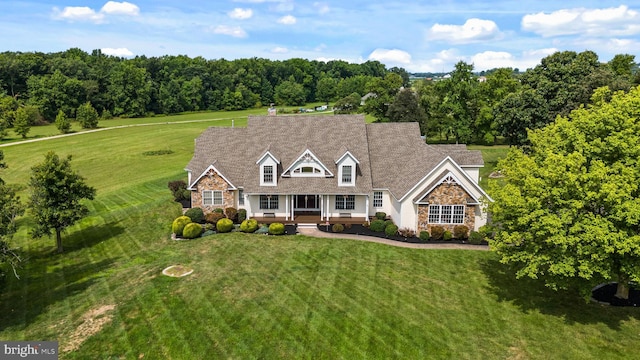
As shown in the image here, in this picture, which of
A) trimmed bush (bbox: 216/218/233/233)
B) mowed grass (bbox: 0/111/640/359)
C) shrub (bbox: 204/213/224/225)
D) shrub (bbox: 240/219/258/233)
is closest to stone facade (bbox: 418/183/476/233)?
mowed grass (bbox: 0/111/640/359)

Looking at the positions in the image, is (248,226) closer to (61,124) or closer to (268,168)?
(268,168)

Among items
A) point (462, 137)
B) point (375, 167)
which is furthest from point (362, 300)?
point (462, 137)

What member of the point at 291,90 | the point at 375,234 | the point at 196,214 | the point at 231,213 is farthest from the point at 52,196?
the point at 291,90

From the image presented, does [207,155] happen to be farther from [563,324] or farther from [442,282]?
[563,324]


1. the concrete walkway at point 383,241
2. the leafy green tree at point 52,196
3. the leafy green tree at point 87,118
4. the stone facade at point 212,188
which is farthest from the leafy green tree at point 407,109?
the leafy green tree at point 87,118

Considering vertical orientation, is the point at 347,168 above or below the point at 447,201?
above

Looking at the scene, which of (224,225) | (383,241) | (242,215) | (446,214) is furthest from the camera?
(242,215)

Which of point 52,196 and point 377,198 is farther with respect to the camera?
point 377,198
